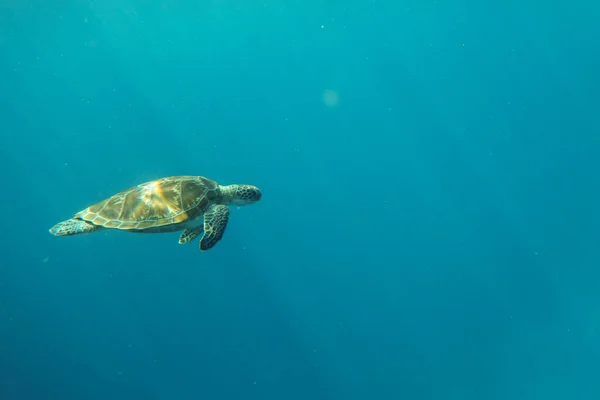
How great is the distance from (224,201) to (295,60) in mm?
7308

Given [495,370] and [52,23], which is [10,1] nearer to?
[52,23]

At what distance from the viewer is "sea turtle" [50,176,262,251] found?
16.6 feet

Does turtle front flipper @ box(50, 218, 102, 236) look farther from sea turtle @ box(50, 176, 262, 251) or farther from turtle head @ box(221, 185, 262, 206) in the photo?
turtle head @ box(221, 185, 262, 206)

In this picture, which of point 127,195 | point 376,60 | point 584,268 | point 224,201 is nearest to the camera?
point 127,195

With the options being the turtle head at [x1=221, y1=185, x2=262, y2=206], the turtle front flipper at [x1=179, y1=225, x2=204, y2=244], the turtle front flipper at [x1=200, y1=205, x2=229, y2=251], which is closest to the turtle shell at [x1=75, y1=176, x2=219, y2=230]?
the turtle front flipper at [x1=200, y1=205, x2=229, y2=251]

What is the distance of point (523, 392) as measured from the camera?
10.1m

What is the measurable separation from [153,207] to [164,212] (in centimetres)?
18

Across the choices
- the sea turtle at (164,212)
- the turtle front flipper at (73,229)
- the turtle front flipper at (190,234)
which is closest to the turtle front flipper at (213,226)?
the sea turtle at (164,212)

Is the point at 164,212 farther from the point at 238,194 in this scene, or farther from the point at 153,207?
the point at 238,194

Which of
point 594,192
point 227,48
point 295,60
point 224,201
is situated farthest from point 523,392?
point 227,48

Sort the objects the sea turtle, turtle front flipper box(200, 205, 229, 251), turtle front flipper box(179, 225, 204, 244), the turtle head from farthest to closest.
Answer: the turtle head → turtle front flipper box(179, 225, 204, 244) → the sea turtle → turtle front flipper box(200, 205, 229, 251)

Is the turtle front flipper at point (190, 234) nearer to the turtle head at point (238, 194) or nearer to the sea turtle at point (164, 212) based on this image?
the sea turtle at point (164, 212)

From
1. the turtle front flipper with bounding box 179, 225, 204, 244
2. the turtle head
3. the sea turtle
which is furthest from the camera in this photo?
the turtle head

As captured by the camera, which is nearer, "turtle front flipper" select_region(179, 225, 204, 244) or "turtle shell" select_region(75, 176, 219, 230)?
"turtle shell" select_region(75, 176, 219, 230)
